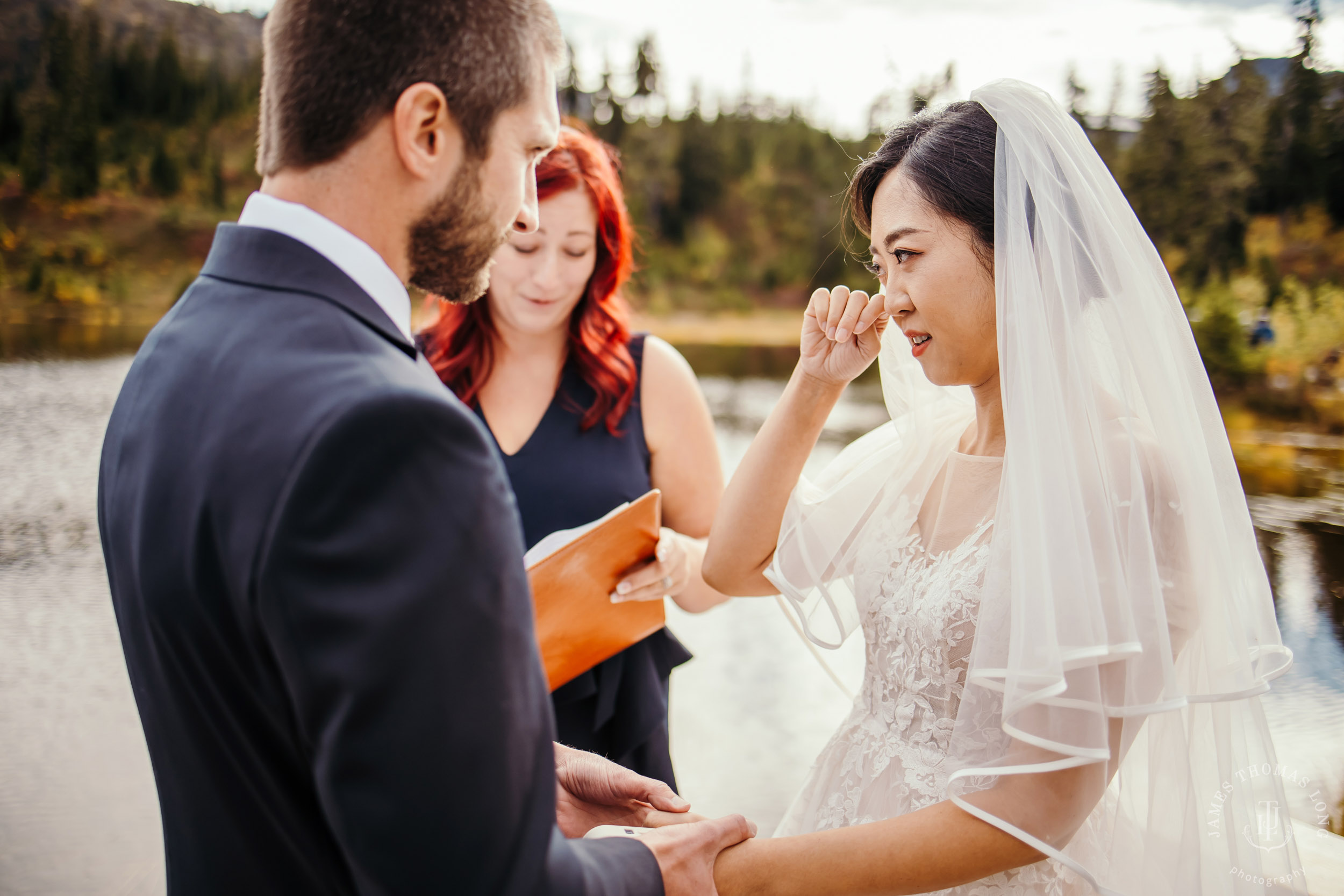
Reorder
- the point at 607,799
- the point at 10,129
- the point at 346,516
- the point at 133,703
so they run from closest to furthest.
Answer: the point at 346,516, the point at 607,799, the point at 133,703, the point at 10,129

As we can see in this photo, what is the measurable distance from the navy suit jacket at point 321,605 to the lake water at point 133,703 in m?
3.88

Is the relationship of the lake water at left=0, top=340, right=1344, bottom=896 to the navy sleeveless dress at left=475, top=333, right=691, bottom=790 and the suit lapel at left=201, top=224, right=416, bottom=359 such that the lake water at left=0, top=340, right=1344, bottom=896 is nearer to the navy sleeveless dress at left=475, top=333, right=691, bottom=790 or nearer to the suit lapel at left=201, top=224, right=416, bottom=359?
the navy sleeveless dress at left=475, top=333, right=691, bottom=790

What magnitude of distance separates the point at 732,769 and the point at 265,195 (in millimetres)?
4952

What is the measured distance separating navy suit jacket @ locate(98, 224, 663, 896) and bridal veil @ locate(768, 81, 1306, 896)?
2.45 ft

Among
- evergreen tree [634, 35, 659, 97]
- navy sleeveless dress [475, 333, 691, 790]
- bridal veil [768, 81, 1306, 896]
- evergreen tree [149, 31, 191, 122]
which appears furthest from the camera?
evergreen tree [634, 35, 659, 97]

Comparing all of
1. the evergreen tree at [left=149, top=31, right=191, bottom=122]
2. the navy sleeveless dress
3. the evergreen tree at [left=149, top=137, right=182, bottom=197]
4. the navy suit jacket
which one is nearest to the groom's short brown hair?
the navy suit jacket

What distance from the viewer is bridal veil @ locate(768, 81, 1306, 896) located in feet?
3.82

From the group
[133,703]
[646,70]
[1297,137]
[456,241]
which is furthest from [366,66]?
[646,70]

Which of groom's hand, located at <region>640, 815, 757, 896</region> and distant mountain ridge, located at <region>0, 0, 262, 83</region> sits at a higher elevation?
distant mountain ridge, located at <region>0, 0, 262, 83</region>

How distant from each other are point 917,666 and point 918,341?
591 millimetres

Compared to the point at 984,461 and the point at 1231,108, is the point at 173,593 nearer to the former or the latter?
the point at 984,461

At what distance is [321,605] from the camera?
65 cm

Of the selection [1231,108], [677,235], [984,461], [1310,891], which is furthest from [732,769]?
[677,235]

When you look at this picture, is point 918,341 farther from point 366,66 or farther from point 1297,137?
point 1297,137
